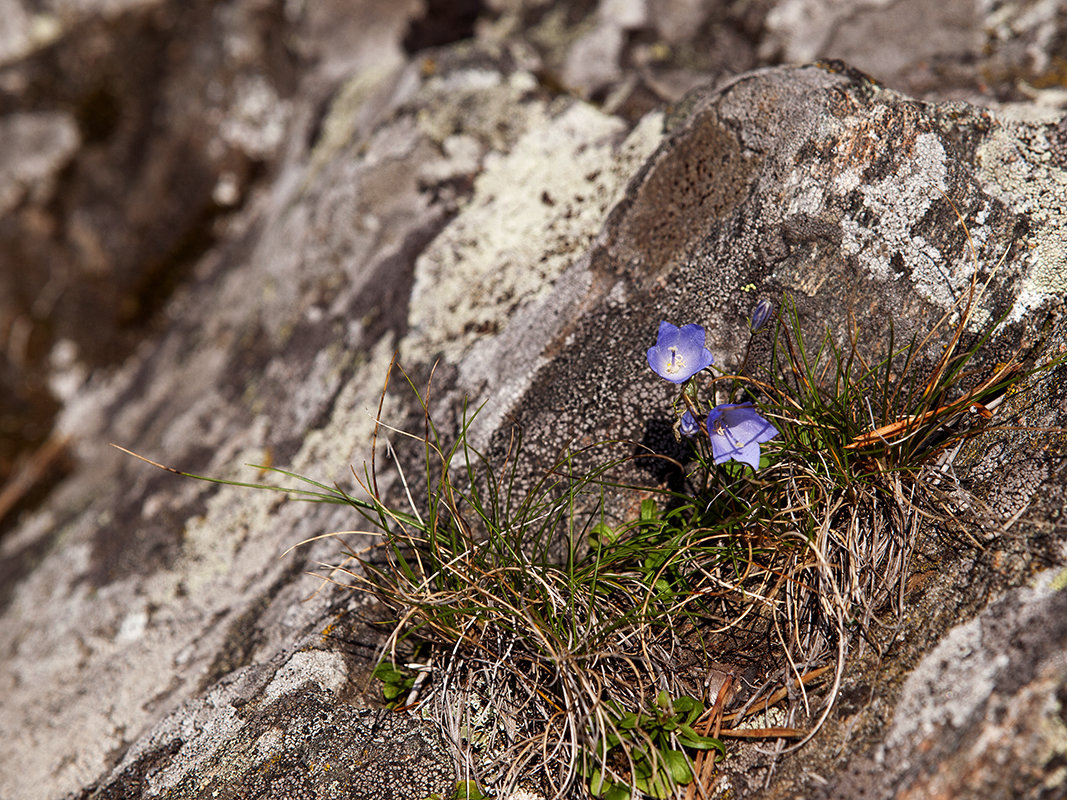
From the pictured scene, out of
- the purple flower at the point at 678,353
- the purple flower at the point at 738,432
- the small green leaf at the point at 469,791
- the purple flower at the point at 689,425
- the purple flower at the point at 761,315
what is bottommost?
the small green leaf at the point at 469,791

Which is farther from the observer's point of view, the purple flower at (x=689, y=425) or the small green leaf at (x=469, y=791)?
the purple flower at (x=689, y=425)

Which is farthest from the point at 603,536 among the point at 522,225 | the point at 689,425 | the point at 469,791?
the point at 522,225

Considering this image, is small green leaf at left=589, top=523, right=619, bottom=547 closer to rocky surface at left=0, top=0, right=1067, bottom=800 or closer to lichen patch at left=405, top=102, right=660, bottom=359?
rocky surface at left=0, top=0, right=1067, bottom=800

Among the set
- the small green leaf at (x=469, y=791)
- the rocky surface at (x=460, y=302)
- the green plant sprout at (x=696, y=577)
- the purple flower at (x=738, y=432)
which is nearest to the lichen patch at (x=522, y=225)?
the rocky surface at (x=460, y=302)

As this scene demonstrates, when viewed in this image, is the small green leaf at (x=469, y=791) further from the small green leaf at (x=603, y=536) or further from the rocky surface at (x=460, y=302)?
the small green leaf at (x=603, y=536)

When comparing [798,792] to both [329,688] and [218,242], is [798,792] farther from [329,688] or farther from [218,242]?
[218,242]

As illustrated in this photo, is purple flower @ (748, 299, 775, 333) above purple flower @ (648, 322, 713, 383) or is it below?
below

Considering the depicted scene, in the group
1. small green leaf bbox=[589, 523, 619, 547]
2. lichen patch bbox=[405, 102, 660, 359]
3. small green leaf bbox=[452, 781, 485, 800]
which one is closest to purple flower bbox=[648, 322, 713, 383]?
small green leaf bbox=[589, 523, 619, 547]

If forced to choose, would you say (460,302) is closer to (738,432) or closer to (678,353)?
(678,353)
